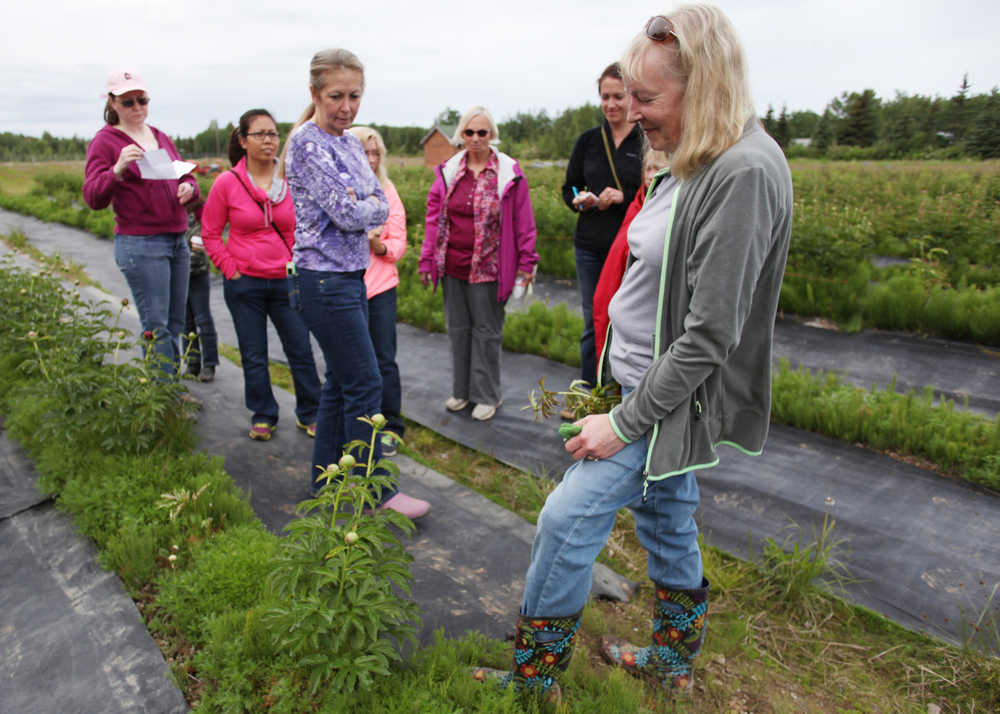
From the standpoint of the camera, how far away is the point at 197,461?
311 centimetres

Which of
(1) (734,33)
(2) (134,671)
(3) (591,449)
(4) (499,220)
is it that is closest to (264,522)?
(2) (134,671)

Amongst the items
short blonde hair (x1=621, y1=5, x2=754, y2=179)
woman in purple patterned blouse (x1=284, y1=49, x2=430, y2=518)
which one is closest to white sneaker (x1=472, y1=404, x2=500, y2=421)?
woman in purple patterned blouse (x1=284, y1=49, x2=430, y2=518)

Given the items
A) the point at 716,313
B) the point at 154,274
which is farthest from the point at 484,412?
the point at 716,313

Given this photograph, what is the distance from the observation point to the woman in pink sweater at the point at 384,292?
383 cm

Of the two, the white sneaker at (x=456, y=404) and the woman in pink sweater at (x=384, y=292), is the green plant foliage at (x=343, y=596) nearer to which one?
the woman in pink sweater at (x=384, y=292)

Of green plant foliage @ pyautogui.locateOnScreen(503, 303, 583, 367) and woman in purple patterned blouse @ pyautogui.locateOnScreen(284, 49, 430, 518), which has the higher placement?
woman in purple patterned blouse @ pyautogui.locateOnScreen(284, 49, 430, 518)

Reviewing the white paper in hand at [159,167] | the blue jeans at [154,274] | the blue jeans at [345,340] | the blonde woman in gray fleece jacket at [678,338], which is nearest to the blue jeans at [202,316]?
the blue jeans at [154,274]

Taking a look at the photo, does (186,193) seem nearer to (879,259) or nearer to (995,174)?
(995,174)

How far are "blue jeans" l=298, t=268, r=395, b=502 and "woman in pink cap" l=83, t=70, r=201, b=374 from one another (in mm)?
1316

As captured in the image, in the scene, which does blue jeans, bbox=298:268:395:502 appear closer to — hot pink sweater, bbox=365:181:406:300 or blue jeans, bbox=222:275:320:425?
hot pink sweater, bbox=365:181:406:300

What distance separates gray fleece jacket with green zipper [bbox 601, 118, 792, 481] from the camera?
4.76ft

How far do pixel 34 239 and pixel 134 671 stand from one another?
1401 centimetres

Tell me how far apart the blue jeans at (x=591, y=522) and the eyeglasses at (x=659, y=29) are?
987 mm

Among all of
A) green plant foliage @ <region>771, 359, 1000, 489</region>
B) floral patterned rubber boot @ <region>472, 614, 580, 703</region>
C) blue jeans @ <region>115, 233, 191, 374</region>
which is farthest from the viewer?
blue jeans @ <region>115, 233, 191, 374</region>
